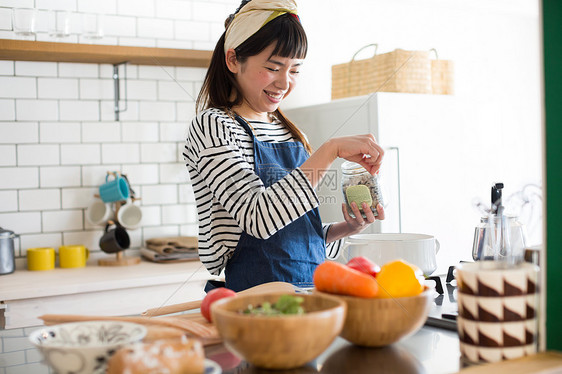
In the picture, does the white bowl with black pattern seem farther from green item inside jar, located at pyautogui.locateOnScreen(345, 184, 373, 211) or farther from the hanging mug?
the hanging mug

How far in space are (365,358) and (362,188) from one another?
2.02 ft

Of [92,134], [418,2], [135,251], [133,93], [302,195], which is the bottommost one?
[135,251]

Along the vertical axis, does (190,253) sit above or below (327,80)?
below

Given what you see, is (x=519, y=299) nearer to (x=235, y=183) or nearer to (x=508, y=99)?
(x=235, y=183)

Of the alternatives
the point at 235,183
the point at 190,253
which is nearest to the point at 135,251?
the point at 190,253

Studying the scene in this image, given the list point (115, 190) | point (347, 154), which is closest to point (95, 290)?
point (115, 190)

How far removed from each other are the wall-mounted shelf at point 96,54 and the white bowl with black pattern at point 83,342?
6.80 feet

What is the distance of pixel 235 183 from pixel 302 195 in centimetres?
17

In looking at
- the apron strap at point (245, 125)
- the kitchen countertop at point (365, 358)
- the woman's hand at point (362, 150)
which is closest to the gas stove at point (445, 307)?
the kitchen countertop at point (365, 358)

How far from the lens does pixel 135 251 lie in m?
3.14

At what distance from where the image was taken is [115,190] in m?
2.89

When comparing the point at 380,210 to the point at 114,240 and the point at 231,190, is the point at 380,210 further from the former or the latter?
the point at 114,240

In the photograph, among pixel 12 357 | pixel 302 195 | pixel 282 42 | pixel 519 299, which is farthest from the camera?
pixel 282 42

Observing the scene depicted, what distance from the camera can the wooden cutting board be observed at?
87 centimetres
